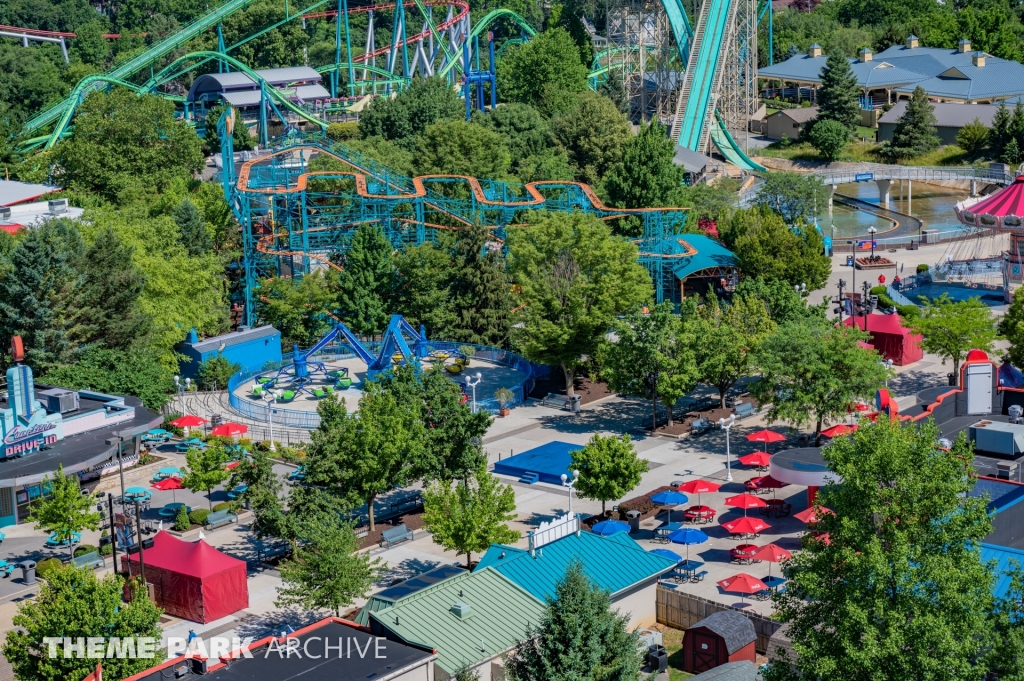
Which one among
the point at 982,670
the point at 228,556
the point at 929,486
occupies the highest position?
the point at 929,486

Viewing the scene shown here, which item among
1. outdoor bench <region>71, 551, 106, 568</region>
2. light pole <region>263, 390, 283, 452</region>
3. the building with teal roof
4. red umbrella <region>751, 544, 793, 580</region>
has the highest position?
the building with teal roof

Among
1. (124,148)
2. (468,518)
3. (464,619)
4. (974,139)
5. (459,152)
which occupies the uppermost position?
(124,148)

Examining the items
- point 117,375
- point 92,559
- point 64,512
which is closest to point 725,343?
point 117,375

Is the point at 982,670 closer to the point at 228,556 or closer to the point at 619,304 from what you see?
the point at 228,556

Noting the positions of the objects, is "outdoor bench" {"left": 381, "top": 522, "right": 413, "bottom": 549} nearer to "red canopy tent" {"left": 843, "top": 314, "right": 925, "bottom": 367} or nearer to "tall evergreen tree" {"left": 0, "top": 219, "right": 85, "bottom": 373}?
"tall evergreen tree" {"left": 0, "top": 219, "right": 85, "bottom": 373}

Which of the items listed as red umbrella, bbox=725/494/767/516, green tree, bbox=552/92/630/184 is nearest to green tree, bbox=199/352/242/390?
red umbrella, bbox=725/494/767/516

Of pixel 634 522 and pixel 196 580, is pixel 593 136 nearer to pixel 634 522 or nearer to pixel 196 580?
pixel 634 522

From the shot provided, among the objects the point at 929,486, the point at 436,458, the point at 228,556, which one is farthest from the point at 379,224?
the point at 929,486
